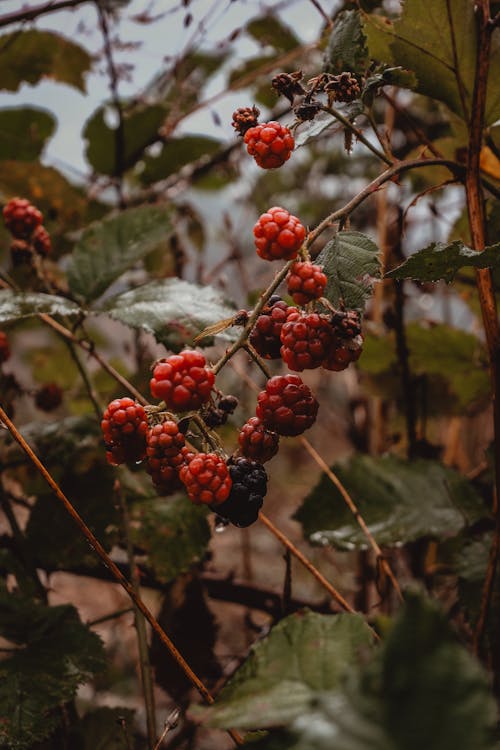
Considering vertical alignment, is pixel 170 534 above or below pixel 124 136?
below

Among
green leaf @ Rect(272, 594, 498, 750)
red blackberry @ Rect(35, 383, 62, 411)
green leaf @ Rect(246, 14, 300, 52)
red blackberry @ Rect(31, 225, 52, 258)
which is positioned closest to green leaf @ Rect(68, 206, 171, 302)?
red blackberry @ Rect(31, 225, 52, 258)

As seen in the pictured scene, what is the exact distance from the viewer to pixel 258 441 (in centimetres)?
52

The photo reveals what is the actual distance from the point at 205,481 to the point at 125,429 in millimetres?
81

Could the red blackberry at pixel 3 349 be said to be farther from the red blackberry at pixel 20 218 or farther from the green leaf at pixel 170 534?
the green leaf at pixel 170 534

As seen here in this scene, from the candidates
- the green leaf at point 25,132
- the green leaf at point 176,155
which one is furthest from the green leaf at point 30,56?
the green leaf at point 176,155

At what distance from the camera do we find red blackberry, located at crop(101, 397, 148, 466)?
493mm

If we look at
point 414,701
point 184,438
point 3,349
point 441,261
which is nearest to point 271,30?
point 3,349

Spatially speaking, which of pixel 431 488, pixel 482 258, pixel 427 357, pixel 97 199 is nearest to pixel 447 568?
pixel 431 488

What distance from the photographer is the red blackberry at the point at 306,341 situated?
473 millimetres

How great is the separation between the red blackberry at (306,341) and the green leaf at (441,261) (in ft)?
0.28

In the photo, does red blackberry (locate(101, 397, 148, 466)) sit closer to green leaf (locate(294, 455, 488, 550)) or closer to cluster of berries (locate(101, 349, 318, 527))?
cluster of berries (locate(101, 349, 318, 527))

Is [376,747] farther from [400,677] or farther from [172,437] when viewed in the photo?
[172,437]

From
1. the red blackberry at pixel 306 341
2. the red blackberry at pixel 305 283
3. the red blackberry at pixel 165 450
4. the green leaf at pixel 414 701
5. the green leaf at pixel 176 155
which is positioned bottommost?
the green leaf at pixel 414 701

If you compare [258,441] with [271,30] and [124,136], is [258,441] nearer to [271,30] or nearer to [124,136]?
[124,136]
